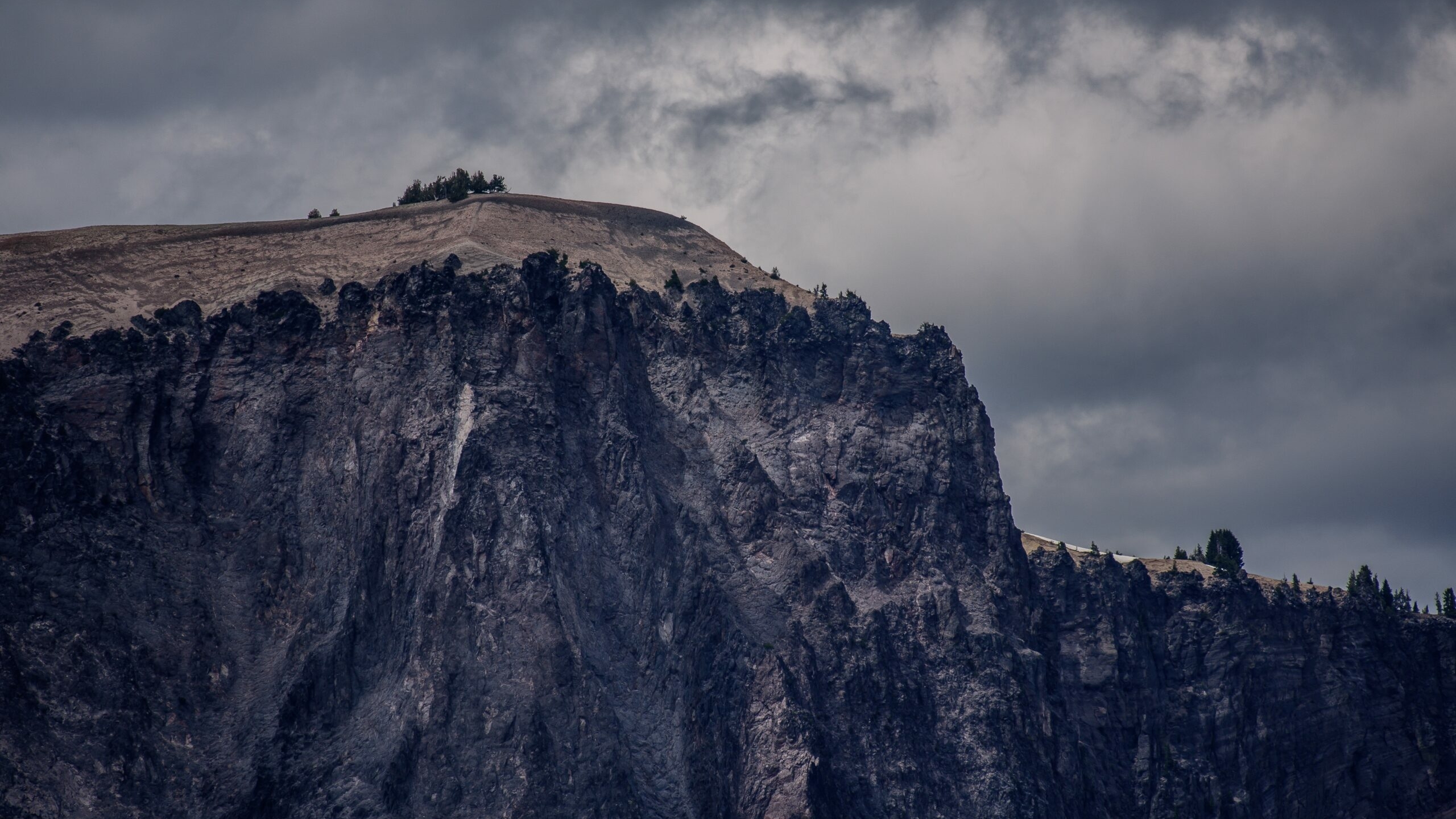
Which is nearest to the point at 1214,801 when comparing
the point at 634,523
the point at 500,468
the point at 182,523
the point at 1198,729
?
the point at 1198,729

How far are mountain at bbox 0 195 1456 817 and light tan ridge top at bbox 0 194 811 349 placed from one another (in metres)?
0.47

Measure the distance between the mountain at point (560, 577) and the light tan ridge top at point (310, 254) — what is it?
47cm

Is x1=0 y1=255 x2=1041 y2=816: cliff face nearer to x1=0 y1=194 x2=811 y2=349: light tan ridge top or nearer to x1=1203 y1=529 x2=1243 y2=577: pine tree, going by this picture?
x1=0 y1=194 x2=811 y2=349: light tan ridge top

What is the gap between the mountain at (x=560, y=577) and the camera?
123688mm

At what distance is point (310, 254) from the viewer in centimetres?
15600

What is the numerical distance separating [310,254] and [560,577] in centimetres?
4212

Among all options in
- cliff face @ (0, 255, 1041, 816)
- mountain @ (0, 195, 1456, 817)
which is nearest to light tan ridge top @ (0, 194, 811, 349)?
mountain @ (0, 195, 1456, 817)

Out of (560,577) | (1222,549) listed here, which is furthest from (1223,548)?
(560,577)

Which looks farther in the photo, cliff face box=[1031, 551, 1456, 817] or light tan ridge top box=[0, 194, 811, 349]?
cliff face box=[1031, 551, 1456, 817]

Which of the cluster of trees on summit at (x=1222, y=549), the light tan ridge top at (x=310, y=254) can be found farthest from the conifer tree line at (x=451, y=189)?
the cluster of trees on summit at (x=1222, y=549)

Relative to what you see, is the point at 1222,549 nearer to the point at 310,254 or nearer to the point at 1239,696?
the point at 1239,696

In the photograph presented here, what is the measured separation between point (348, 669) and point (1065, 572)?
70.8 meters

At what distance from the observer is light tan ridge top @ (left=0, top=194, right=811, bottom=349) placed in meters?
146

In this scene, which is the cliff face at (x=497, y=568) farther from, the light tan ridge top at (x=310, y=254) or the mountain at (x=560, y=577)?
the light tan ridge top at (x=310, y=254)
